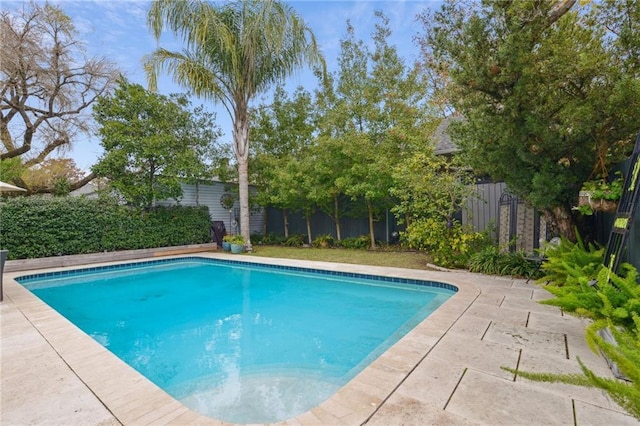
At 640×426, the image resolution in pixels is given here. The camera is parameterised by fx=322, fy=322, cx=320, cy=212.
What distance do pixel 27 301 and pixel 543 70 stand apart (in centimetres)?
849

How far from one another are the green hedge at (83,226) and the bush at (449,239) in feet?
28.0

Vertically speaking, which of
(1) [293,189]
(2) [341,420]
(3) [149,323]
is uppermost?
(1) [293,189]

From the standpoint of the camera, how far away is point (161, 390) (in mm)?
2461

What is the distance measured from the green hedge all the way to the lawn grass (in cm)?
327

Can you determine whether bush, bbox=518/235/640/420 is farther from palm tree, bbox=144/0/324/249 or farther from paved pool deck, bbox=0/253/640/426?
palm tree, bbox=144/0/324/249

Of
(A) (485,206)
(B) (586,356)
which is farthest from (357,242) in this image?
(B) (586,356)

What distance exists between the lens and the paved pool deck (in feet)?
6.76

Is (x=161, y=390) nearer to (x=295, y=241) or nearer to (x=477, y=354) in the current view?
(x=477, y=354)

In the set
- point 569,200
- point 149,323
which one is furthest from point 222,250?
point 569,200

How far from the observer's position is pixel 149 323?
4.91 m

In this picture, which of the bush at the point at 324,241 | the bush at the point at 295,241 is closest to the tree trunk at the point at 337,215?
the bush at the point at 324,241

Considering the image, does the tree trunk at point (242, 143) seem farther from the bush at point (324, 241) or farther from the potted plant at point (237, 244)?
the bush at point (324, 241)

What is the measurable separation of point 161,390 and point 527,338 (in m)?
3.43

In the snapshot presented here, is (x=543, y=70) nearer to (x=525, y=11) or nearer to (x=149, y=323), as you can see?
(x=525, y=11)
